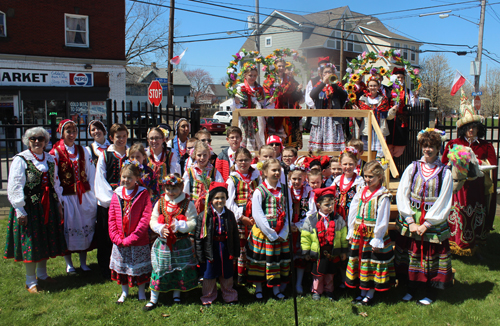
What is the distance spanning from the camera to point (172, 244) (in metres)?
4.09

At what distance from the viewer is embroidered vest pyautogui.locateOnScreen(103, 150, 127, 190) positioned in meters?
4.67

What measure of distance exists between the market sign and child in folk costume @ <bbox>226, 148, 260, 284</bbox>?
53.4 feet

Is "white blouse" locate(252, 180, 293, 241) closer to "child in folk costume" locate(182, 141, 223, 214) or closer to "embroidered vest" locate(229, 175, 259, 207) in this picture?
"embroidered vest" locate(229, 175, 259, 207)

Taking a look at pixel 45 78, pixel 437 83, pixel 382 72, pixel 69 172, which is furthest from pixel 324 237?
pixel 437 83

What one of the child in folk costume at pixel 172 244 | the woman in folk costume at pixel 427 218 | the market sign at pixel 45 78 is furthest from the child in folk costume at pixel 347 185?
the market sign at pixel 45 78

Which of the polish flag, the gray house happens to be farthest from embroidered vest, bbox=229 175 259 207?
the gray house

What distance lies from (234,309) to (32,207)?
97.9 inches

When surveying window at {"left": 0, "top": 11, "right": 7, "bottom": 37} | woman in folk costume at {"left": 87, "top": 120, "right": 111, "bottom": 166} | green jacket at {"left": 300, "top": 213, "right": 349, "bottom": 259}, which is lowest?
green jacket at {"left": 300, "top": 213, "right": 349, "bottom": 259}

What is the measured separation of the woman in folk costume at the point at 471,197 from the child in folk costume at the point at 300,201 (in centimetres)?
236

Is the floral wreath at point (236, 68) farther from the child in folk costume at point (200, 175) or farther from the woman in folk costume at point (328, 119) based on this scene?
the child in folk costume at point (200, 175)

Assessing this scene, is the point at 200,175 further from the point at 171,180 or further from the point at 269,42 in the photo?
the point at 269,42

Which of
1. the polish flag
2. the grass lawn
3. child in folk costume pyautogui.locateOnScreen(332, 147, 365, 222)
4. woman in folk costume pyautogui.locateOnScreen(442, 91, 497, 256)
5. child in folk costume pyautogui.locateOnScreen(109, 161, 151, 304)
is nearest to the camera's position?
the grass lawn

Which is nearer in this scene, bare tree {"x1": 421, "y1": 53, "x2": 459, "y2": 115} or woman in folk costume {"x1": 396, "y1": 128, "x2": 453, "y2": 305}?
woman in folk costume {"x1": 396, "y1": 128, "x2": 453, "y2": 305}

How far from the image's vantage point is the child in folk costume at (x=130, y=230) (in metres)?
4.14
